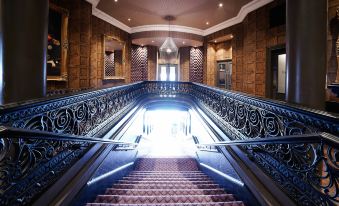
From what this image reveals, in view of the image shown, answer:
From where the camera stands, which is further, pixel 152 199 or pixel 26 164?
pixel 152 199

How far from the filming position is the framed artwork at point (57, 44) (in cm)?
655

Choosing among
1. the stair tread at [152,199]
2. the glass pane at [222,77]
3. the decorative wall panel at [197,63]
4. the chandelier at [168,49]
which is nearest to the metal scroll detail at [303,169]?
the stair tread at [152,199]

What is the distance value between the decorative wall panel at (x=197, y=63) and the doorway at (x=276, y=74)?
18.2ft

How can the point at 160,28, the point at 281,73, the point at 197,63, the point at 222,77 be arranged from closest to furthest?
the point at 281,73 → the point at 160,28 → the point at 222,77 → the point at 197,63

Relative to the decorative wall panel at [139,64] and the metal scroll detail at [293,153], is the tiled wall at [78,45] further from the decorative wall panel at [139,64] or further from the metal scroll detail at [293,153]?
the metal scroll detail at [293,153]

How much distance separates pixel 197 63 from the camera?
1354 centimetres

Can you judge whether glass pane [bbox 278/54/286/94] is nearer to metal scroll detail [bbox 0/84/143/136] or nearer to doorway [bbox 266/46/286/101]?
doorway [bbox 266/46/286/101]

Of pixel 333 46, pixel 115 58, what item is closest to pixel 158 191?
pixel 333 46

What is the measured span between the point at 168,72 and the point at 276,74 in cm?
764

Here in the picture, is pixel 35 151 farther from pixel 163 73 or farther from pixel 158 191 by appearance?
pixel 163 73

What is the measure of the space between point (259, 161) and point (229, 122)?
1.71 meters

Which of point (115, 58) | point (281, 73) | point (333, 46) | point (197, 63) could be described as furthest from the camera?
point (197, 63)

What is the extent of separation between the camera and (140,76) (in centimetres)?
1314

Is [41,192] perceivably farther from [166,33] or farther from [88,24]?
[166,33]
